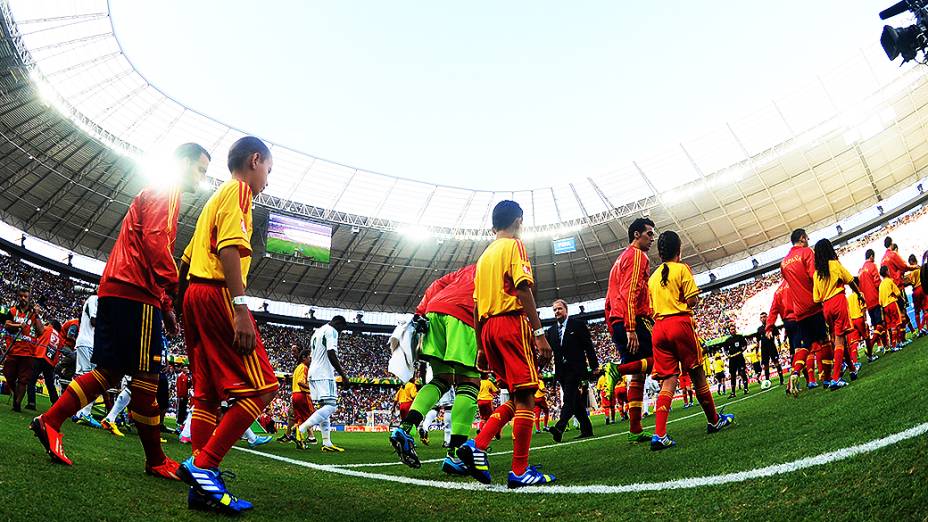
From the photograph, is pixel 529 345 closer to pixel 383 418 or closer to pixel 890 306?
pixel 890 306

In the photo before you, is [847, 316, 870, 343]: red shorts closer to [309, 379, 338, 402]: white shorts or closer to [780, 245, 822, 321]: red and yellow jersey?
[780, 245, 822, 321]: red and yellow jersey

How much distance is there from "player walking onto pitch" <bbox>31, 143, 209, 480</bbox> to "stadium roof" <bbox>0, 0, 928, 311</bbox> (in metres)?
22.0

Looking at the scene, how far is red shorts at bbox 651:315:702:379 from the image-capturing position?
199 inches

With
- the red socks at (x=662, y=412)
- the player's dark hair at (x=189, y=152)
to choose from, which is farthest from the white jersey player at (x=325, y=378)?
the red socks at (x=662, y=412)

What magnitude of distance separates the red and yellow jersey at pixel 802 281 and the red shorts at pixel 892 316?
5.52 metres

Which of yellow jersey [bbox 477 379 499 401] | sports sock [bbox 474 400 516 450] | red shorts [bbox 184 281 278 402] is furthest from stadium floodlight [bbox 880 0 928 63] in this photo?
red shorts [bbox 184 281 278 402]

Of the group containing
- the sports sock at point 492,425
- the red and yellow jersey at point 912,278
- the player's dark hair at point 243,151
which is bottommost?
the sports sock at point 492,425

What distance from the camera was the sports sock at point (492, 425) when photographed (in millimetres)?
4188

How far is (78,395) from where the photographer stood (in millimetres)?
3396

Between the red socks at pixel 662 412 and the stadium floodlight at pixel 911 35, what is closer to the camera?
the red socks at pixel 662 412

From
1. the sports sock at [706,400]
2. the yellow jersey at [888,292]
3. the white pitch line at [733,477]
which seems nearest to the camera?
the white pitch line at [733,477]

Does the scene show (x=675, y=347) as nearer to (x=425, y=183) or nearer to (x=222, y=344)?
(x=222, y=344)

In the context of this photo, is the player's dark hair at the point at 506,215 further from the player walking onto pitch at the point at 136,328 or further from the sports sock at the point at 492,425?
the player walking onto pitch at the point at 136,328

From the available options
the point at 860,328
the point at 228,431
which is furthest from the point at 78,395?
the point at 860,328
